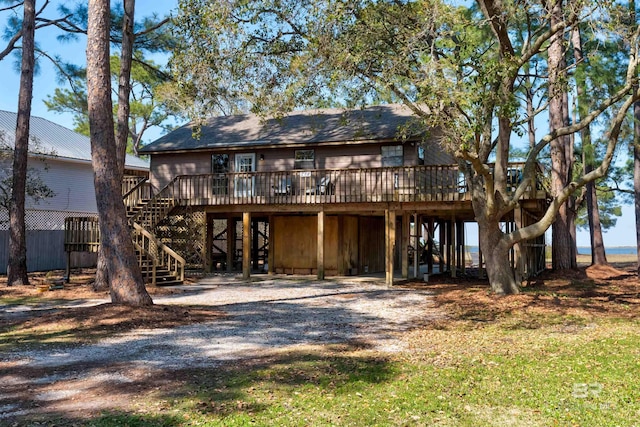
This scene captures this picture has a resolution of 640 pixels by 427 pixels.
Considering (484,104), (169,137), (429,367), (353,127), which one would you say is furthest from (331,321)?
(169,137)

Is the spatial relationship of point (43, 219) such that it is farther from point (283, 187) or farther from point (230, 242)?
point (283, 187)

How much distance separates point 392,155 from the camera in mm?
20562

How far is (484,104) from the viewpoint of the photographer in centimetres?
1165

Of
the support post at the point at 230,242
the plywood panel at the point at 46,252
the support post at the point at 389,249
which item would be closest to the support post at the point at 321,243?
the support post at the point at 389,249

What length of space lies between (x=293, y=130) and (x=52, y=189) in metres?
12.6

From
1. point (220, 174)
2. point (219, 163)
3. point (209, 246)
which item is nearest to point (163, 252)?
point (220, 174)

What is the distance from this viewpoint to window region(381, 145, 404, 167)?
67.1ft

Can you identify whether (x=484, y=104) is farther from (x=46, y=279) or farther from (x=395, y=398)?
(x=46, y=279)

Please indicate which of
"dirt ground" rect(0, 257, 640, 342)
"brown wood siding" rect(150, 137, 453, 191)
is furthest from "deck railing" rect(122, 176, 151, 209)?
"dirt ground" rect(0, 257, 640, 342)

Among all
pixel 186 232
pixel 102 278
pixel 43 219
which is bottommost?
pixel 102 278

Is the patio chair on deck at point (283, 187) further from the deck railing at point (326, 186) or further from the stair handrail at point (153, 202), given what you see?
the stair handrail at point (153, 202)

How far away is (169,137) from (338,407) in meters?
21.6

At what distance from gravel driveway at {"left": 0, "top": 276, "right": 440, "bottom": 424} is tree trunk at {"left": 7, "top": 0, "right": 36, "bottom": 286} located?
582 cm

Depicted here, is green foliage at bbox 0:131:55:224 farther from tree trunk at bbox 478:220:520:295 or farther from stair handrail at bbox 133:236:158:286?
tree trunk at bbox 478:220:520:295
